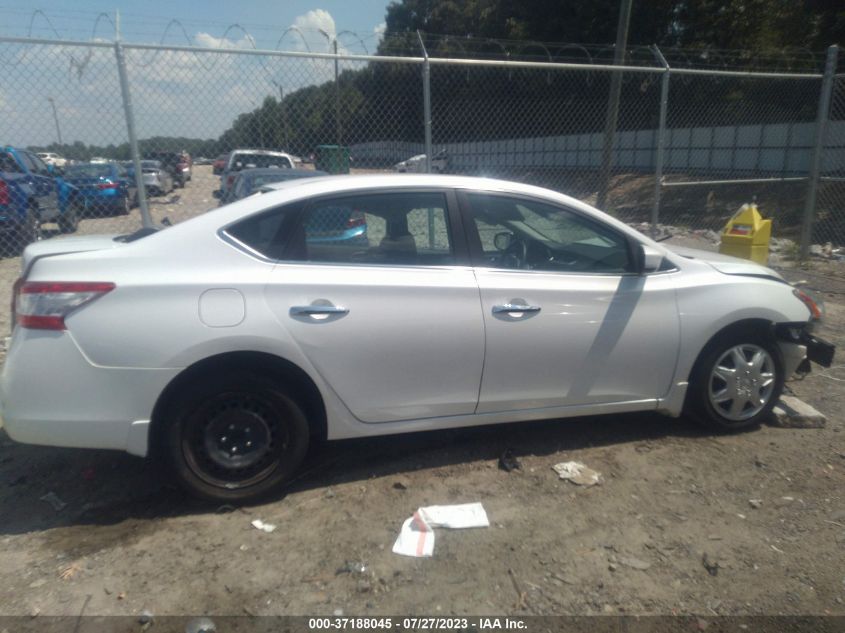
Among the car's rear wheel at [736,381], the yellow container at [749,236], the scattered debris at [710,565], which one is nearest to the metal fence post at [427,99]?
the car's rear wheel at [736,381]

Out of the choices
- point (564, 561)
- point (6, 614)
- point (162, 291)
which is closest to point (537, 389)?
point (564, 561)

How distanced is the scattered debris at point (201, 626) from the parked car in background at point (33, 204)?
7327mm

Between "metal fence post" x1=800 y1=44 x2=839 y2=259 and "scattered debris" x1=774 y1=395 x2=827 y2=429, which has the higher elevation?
"metal fence post" x1=800 y1=44 x2=839 y2=259

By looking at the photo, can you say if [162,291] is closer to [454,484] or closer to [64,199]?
[454,484]

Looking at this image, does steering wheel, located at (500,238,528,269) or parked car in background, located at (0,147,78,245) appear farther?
parked car in background, located at (0,147,78,245)

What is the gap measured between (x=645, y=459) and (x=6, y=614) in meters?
3.34

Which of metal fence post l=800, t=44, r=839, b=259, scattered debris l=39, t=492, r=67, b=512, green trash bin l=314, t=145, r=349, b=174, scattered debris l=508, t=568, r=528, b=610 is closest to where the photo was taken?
→ scattered debris l=508, t=568, r=528, b=610

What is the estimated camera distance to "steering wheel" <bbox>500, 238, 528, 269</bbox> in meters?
3.80

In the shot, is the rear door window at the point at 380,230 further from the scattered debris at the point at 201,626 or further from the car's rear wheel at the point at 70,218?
the car's rear wheel at the point at 70,218

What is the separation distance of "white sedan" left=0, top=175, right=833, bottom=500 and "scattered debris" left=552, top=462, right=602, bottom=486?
0.30 meters

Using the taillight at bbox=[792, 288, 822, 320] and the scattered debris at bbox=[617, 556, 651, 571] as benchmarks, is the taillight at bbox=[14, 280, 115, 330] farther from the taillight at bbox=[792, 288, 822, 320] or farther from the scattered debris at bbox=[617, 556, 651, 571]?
the taillight at bbox=[792, 288, 822, 320]

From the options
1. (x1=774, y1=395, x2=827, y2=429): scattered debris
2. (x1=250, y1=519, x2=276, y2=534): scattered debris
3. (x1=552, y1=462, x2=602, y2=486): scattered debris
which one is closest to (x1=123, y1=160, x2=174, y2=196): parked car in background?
(x1=250, y1=519, x2=276, y2=534): scattered debris

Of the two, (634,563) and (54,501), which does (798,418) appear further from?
(54,501)

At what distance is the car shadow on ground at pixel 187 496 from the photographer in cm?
342
